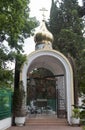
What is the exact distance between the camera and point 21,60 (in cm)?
1350

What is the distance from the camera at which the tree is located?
29469 millimetres

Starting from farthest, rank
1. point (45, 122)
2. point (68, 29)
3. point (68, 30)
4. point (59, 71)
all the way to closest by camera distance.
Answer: point (68, 29) → point (68, 30) → point (59, 71) → point (45, 122)

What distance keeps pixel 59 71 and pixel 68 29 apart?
44.6ft

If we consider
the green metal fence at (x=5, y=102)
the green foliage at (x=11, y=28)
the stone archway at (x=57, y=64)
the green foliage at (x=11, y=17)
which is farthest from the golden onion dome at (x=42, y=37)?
the green foliage at (x=11, y=17)

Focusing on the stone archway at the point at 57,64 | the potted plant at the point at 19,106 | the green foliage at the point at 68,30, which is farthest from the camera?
the green foliage at the point at 68,30

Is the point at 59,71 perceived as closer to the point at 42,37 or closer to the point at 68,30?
the point at 42,37

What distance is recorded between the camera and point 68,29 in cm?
3067

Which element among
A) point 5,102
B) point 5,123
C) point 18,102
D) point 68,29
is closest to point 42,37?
point 18,102

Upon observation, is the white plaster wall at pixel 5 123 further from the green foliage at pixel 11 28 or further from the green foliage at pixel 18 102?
the green foliage at pixel 11 28

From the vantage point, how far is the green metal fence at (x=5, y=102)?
12.1 m

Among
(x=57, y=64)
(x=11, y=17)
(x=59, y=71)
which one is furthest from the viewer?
(x=59, y=71)

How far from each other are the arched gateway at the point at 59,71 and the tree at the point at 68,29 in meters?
9.87

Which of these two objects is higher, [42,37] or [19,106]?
[42,37]

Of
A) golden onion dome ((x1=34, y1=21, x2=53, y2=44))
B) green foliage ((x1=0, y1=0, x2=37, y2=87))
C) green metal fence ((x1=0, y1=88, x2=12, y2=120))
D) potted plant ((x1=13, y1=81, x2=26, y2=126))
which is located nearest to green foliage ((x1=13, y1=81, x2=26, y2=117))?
potted plant ((x1=13, y1=81, x2=26, y2=126))
